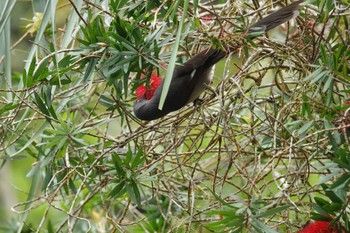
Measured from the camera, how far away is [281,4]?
250cm

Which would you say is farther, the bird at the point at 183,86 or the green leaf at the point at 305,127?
the bird at the point at 183,86

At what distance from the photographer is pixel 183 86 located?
99.8 inches

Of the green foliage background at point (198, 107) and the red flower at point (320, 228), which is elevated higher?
the green foliage background at point (198, 107)

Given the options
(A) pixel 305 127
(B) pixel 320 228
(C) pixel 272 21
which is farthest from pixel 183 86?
(B) pixel 320 228

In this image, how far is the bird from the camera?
2.35 meters

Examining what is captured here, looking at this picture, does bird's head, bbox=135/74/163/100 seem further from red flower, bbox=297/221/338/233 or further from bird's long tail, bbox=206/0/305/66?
red flower, bbox=297/221/338/233

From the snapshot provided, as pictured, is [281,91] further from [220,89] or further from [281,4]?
[281,4]

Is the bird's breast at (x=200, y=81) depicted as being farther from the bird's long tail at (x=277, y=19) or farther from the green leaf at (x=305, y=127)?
the green leaf at (x=305, y=127)

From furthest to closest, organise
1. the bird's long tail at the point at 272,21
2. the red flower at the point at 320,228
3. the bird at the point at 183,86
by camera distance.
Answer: the bird at the point at 183,86 < the bird's long tail at the point at 272,21 < the red flower at the point at 320,228

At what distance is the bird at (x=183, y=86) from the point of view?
7.70 feet

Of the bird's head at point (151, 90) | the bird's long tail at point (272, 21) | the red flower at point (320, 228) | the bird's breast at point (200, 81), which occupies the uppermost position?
the bird's long tail at point (272, 21)

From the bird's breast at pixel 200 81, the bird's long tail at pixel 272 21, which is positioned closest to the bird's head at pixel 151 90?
the bird's breast at pixel 200 81

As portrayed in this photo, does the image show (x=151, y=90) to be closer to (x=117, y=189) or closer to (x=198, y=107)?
(x=198, y=107)

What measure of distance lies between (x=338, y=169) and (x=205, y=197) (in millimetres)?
536
